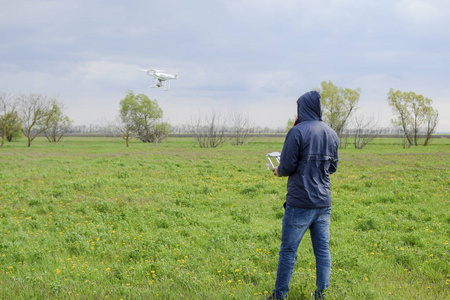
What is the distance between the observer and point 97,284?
499 centimetres

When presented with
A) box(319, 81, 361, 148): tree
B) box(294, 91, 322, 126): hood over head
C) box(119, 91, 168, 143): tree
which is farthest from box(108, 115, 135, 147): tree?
box(294, 91, 322, 126): hood over head

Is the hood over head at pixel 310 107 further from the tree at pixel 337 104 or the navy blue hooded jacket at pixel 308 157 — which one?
the tree at pixel 337 104

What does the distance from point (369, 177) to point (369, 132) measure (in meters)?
40.8

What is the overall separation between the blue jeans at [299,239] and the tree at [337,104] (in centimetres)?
5315

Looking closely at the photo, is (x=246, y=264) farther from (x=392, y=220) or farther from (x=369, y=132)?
(x=369, y=132)

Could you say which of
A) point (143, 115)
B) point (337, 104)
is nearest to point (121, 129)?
point (143, 115)

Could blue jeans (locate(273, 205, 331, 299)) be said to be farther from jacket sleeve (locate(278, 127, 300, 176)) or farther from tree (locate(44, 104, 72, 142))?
tree (locate(44, 104, 72, 142))

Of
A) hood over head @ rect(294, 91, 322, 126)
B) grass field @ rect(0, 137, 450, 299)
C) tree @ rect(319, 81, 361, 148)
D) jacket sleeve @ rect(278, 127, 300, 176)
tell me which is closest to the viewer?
jacket sleeve @ rect(278, 127, 300, 176)

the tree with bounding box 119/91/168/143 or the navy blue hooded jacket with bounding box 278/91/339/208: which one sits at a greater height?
the tree with bounding box 119/91/168/143

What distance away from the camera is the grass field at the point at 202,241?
470 centimetres

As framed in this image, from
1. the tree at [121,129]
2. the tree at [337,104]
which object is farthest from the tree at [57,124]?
the tree at [337,104]

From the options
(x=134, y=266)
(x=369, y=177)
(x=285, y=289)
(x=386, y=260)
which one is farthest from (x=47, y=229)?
(x=369, y=177)

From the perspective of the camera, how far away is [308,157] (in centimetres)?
375

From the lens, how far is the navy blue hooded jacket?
12.2 feet
